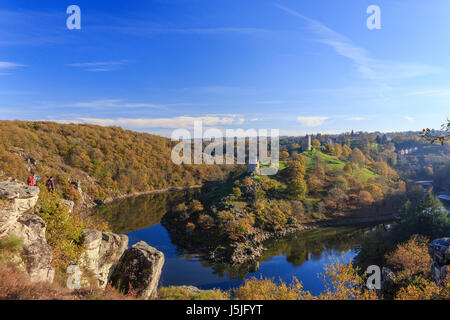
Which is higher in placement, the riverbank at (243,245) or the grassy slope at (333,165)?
the grassy slope at (333,165)

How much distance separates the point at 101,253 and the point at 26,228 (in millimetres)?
3747

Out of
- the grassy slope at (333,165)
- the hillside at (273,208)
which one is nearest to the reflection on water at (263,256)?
the hillside at (273,208)

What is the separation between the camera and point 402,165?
85.8 m

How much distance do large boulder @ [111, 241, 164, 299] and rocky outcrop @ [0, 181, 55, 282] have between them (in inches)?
84.8

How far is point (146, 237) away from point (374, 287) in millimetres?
28698

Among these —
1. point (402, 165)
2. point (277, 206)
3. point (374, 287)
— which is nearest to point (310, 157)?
point (277, 206)

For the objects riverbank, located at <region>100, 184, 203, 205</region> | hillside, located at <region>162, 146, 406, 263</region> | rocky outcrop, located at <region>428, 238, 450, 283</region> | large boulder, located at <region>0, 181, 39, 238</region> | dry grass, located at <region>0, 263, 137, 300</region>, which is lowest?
riverbank, located at <region>100, 184, 203, 205</region>

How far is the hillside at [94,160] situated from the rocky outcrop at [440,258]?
5231 centimetres

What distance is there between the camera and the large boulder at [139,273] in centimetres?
810

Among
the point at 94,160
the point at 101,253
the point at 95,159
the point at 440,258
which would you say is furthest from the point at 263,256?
the point at 95,159

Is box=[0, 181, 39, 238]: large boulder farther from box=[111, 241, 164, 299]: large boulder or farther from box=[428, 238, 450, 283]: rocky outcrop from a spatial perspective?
box=[428, 238, 450, 283]: rocky outcrop

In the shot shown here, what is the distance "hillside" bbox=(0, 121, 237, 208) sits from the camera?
50.1 m

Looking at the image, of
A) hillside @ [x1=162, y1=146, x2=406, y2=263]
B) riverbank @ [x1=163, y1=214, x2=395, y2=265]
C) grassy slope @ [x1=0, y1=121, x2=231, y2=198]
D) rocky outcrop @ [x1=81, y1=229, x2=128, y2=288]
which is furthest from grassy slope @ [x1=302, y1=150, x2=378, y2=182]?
rocky outcrop @ [x1=81, y1=229, x2=128, y2=288]

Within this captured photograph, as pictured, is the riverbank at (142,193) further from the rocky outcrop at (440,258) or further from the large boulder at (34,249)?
the rocky outcrop at (440,258)
